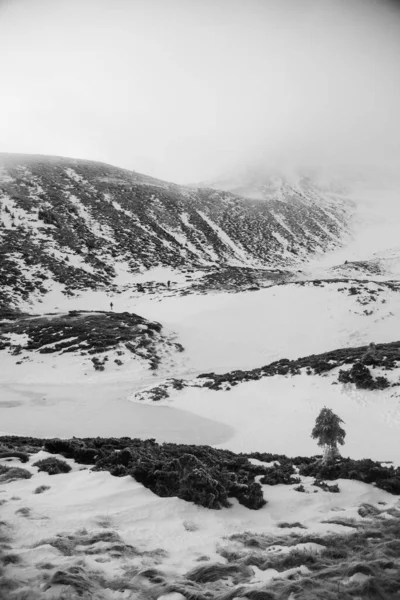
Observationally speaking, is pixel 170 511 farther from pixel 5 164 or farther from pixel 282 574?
pixel 5 164

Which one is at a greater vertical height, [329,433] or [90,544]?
[90,544]

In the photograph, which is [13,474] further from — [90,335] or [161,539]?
[90,335]

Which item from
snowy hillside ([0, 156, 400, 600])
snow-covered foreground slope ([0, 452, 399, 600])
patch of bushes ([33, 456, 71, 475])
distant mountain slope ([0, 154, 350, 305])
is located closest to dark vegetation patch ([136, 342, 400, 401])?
snowy hillside ([0, 156, 400, 600])

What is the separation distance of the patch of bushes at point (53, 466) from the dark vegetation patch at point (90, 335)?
16.2 meters

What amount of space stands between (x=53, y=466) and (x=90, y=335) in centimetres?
2136

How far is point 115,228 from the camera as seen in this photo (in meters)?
71.2

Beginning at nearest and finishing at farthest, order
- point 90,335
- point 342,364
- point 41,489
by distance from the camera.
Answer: point 41,489
point 342,364
point 90,335

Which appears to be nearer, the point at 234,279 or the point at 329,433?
the point at 329,433

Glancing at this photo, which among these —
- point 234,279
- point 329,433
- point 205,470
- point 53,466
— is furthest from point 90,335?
point 234,279

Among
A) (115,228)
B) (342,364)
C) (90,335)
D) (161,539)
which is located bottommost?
(161,539)

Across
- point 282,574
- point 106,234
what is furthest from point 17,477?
point 106,234

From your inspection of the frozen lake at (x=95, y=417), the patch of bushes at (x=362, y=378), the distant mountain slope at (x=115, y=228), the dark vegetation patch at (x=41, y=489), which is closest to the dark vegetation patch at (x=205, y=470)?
the dark vegetation patch at (x=41, y=489)

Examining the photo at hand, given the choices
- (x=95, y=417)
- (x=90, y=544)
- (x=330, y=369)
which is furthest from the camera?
(x=330, y=369)

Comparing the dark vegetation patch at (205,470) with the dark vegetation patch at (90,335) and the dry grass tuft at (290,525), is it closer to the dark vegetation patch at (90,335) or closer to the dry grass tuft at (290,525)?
the dry grass tuft at (290,525)
